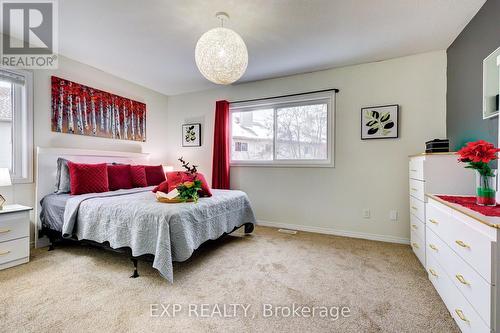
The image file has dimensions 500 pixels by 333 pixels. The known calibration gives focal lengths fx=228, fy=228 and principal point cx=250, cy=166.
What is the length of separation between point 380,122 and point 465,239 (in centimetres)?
216

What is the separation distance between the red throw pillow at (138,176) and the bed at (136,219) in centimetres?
60

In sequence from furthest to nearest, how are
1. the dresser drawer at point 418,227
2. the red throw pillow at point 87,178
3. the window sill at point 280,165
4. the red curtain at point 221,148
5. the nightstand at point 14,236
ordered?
the red curtain at point 221,148 → the window sill at point 280,165 → the red throw pillow at point 87,178 → the dresser drawer at point 418,227 → the nightstand at point 14,236

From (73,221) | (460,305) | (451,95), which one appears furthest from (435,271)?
(73,221)

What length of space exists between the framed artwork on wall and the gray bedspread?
2.04 meters

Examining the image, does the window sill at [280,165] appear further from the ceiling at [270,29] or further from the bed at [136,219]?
the ceiling at [270,29]

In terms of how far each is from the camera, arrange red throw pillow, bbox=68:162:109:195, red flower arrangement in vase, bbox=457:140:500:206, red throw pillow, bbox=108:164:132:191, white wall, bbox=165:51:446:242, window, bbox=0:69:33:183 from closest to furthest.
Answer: red flower arrangement in vase, bbox=457:140:500:206
window, bbox=0:69:33:183
red throw pillow, bbox=68:162:109:195
white wall, bbox=165:51:446:242
red throw pillow, bbox=108:164:132:191

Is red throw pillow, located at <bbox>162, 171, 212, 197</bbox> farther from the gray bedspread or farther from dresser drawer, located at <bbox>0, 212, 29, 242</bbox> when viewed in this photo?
dresser drawer, located at <bbox>0, 212, 29, 242</bbox>

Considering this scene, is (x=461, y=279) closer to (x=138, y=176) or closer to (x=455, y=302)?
(x=455, y=302)

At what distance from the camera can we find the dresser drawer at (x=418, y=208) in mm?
2294

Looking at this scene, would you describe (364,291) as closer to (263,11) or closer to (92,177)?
(263,11)

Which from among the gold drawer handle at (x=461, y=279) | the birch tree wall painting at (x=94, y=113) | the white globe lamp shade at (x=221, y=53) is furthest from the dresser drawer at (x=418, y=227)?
the birch tree wall painting at (x=94, y=113)

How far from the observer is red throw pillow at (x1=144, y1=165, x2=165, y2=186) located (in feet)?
12.5

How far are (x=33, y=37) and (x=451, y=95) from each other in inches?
195

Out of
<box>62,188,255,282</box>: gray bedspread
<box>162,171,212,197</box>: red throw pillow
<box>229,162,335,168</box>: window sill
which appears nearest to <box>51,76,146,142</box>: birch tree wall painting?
<box>62,188,255,282</box>: gray bedspread
